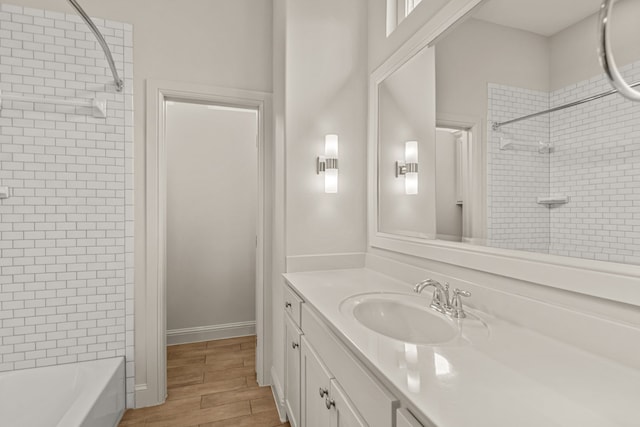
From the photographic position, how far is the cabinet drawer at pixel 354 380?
0.74 metres

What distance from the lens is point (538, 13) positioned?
100 centimetres

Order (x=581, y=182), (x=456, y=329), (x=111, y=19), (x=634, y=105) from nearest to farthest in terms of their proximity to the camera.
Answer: (x=634, y=105), (x=581, y=182), (x=456, y=329), (x=111, y=19)

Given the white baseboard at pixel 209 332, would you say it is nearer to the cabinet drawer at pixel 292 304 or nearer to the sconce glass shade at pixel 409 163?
the cabinet drawer at pixel 292 304

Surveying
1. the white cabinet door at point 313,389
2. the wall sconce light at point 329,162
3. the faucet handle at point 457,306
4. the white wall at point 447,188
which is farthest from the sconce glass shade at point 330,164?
the faucet handle at point 457,306

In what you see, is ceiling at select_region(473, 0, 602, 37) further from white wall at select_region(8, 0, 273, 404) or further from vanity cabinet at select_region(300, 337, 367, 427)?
white wall at select_region(8, 0, 273, 404)

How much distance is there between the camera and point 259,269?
234cm

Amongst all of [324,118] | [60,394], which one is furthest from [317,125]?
[60,394]

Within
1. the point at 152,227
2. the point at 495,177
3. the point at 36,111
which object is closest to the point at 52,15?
the point at 36,111

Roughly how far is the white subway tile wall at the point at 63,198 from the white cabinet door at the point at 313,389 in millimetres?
1312

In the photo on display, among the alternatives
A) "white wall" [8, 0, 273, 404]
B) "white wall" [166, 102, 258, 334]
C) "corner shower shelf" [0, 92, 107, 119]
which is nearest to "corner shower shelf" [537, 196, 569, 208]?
"white wall" [8, 0, 273, 404]

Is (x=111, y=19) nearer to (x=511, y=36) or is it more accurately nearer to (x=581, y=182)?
(x=511, y=36)

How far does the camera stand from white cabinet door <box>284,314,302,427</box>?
5.12ft

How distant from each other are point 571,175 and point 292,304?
1.32 meters

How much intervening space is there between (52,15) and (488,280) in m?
2.78
